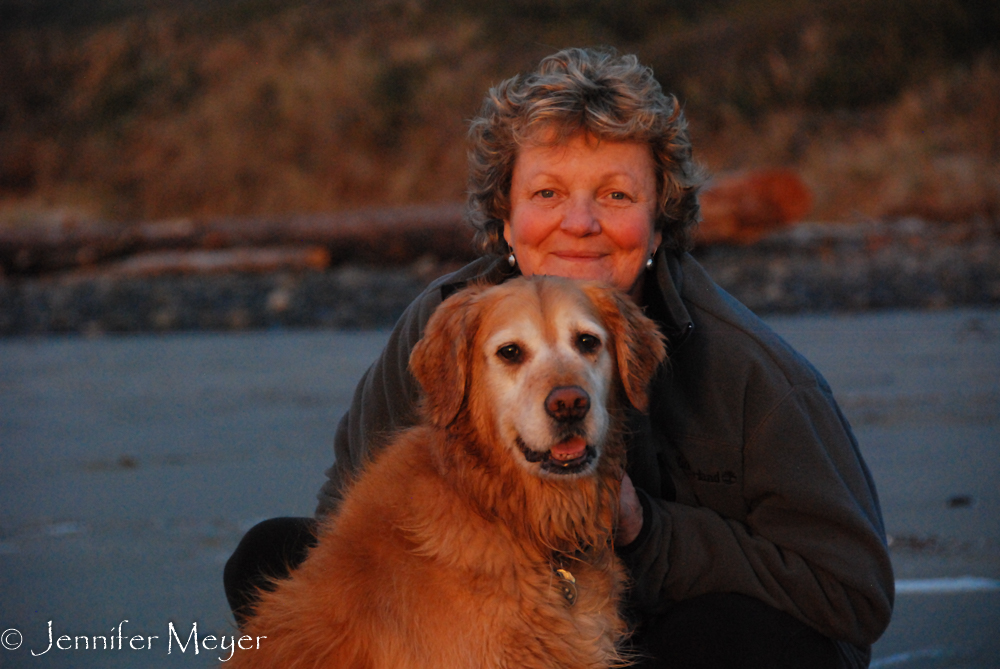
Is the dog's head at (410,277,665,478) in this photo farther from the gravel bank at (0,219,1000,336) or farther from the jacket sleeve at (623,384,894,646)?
the gravel bank at (0,219,1000,336)

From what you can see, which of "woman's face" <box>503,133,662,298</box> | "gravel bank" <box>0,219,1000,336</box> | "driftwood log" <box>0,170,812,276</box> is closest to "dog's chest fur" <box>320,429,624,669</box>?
"woman's face" <box>503,133,662,298</box>

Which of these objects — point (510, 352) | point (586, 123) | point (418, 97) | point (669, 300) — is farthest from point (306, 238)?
point (510, 352)

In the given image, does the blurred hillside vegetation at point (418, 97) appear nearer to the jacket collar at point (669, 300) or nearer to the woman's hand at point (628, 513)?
the jacket collar at point (669, 300)

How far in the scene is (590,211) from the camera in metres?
3.41

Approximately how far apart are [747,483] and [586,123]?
1.27 metres

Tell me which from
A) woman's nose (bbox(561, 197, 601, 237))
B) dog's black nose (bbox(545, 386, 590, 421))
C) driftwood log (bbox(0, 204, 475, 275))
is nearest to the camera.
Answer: dog's black nose (bbox(545, 386, 590, 421))

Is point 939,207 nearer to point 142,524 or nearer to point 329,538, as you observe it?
point 142,524

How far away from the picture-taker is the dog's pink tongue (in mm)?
2719

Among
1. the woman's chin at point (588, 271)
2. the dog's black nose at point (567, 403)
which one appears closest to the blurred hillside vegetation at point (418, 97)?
the woman's chin at point (588, 271)

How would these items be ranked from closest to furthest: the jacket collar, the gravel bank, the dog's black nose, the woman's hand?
the dog's black nose
the woman's hand
the jacket collar
the gravel bank

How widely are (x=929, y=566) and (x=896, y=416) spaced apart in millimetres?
2935

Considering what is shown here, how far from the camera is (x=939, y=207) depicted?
57.2 feet

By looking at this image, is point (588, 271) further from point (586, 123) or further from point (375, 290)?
point (375, 290)

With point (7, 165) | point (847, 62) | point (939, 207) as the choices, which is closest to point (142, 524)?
point (939, 207)
